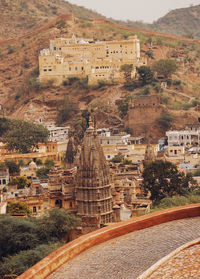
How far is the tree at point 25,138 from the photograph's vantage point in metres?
57.0

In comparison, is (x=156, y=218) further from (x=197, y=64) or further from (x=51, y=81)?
(x=197, y=64)

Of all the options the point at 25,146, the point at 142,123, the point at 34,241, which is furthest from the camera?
the point at 142,123

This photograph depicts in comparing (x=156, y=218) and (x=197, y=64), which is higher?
(x=197, y=64)

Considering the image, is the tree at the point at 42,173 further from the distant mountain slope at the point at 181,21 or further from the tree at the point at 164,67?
the distant mountain slope at the point at 181,21

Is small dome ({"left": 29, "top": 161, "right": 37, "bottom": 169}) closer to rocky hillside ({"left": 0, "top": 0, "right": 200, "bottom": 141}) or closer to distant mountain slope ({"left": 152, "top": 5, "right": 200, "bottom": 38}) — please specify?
rocky hillside ({"left": 0, "top": 0, "right": 200, "bottom": 141})

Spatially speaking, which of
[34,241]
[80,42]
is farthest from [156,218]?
[80,42]

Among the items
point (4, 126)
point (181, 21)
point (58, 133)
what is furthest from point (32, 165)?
point (181, 21)

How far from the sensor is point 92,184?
90.2 ft

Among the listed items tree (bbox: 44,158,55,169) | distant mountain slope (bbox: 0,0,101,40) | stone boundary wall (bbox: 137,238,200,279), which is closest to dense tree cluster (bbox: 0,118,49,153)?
tree (bbox: 44,158,55,169)

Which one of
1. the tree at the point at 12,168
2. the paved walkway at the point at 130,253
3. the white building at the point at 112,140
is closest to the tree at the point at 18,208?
the tree at the point at 12,168

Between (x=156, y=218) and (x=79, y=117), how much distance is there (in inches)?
2249

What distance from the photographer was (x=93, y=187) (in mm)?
27438

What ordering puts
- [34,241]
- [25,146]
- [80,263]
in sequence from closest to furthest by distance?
1. [80,263]
2. [34,241]
3. [25,146]

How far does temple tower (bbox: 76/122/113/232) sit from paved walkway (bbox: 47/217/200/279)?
17.3 m
